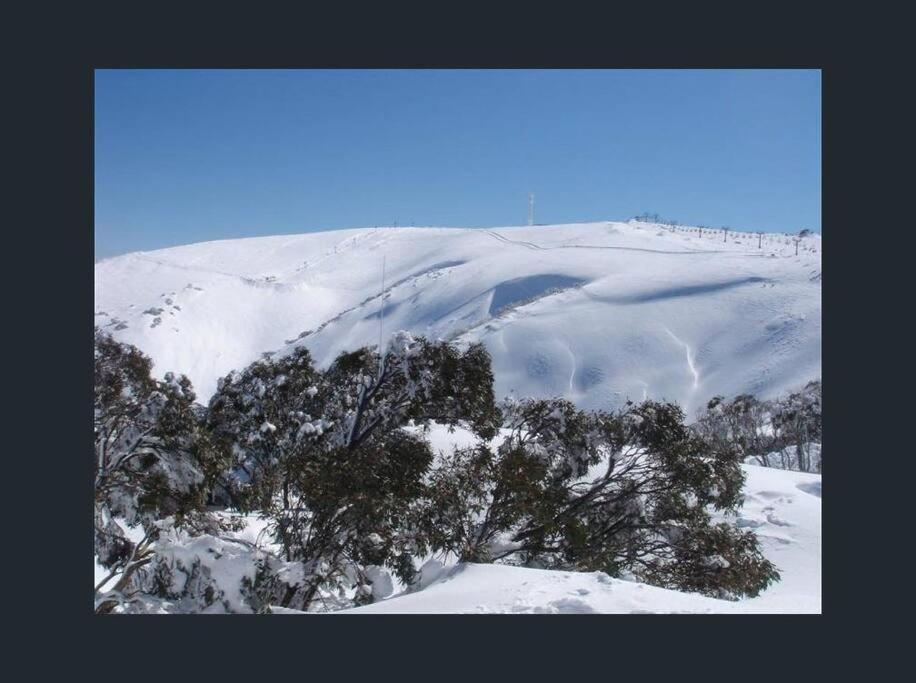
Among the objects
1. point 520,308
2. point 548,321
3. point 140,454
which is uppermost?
point 520,308

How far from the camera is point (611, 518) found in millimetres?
6781

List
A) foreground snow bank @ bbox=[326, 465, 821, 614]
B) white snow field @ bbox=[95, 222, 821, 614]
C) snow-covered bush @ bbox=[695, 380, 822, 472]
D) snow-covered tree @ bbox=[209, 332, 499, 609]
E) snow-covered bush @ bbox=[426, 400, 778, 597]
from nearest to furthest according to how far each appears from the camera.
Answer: foreground snow bank @ bbox=[326, 465, 821, 614]
white snow field @ bbox=[95, 222, 821, 614]
snow-covered tree @ bbox=[209, 332, 499, 609]
snow-covered bush @ bbox=[426, 400, 778, 597]
snow-covered bush @ bbox=[695, 380, 822, 472]

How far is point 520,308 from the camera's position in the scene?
22.4 m

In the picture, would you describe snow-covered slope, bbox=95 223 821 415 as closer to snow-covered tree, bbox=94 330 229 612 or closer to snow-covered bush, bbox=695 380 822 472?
snow-covered bush, bbox=695 380 822 472

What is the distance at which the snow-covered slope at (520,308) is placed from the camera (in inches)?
355

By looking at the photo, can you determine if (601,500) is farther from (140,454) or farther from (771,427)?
(771,427)

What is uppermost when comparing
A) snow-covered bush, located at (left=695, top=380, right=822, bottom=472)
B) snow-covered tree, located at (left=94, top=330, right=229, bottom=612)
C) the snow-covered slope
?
the snow-covered slope

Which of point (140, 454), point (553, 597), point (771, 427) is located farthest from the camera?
point (771, 427)

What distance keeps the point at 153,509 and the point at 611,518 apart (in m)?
4.40

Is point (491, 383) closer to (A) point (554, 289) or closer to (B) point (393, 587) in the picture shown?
(B) point (393, 587)

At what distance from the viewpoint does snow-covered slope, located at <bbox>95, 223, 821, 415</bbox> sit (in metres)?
9.01

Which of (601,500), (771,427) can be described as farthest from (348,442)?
(771,427)

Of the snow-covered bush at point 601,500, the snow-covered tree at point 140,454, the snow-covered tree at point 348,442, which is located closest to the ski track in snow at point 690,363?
the snow-covered bush at point 601,500

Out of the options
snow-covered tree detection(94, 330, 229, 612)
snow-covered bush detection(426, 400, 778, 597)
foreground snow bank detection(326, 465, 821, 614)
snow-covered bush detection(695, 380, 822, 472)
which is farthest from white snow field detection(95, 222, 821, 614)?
snow-covered tree detection(94, 330, 229, 612)
